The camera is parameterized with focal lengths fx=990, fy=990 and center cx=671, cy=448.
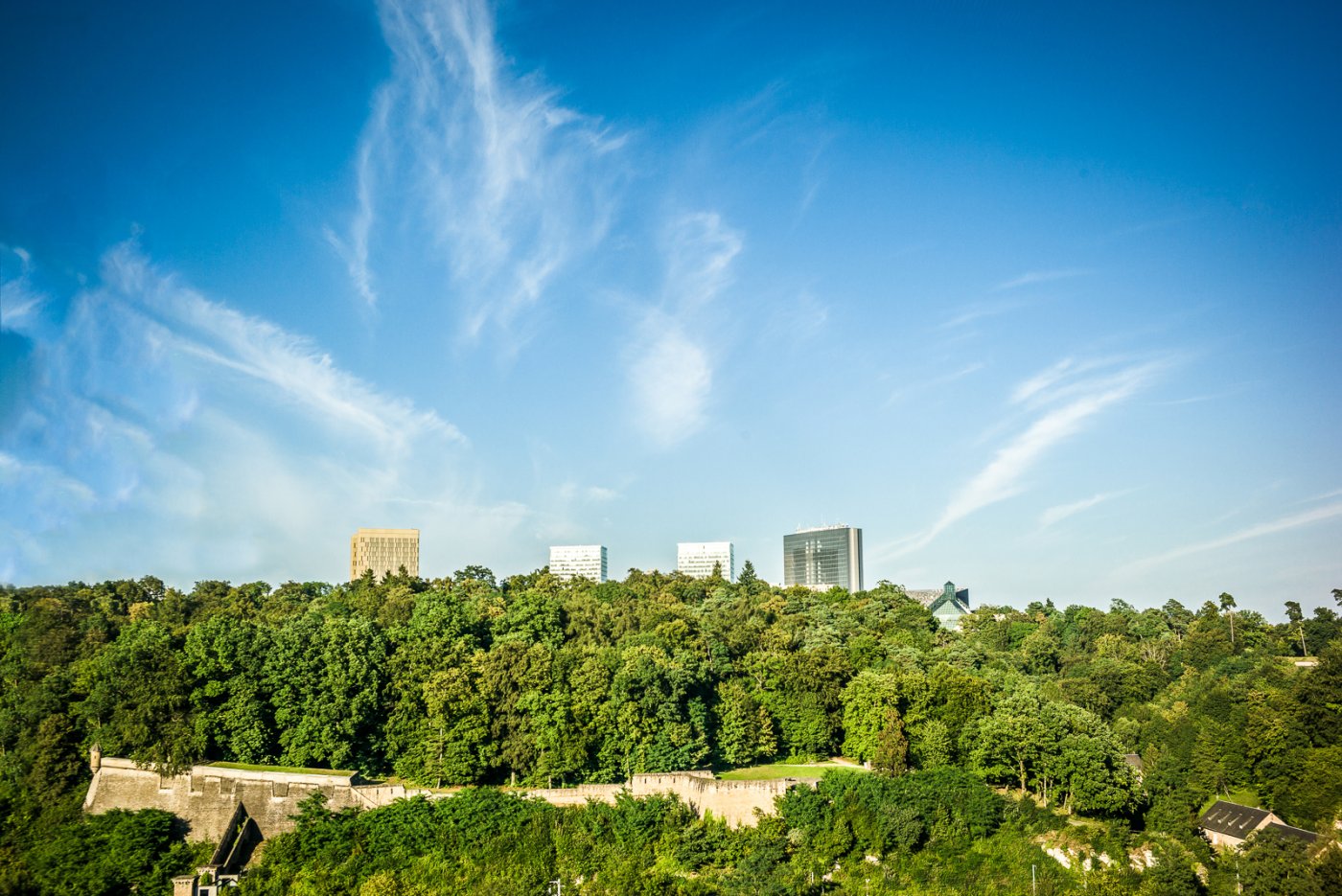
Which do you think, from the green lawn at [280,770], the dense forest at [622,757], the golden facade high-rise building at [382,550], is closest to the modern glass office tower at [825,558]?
the golden facade high-rise building at [382,550]

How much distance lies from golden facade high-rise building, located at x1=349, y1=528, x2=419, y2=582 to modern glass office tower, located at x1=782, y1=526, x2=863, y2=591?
2360 inches

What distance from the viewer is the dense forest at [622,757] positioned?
30.7 m

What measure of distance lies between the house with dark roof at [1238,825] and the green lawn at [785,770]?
1198 centimetres

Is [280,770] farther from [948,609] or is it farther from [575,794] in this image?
[948,609]

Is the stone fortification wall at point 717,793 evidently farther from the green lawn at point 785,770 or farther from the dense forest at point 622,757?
the green lawn at point 785,770

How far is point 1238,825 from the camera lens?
3388cm

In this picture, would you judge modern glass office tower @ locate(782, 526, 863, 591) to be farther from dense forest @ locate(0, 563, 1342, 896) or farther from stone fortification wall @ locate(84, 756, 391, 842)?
stone fortification wall @ locate(84, 756, 391, 842)

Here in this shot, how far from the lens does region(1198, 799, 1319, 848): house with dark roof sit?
106 feet

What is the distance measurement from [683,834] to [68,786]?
812 inches

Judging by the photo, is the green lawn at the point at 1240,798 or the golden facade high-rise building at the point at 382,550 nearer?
the green lawn at the point at 1240,798

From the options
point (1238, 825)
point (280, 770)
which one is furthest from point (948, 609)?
point (280, 770)

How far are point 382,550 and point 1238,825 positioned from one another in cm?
9839

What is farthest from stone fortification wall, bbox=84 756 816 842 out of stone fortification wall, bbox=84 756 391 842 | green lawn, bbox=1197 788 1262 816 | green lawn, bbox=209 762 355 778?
green lawn, bbox=1197 788 1262 816

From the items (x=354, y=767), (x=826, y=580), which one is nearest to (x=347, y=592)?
(x=354, y=767)
